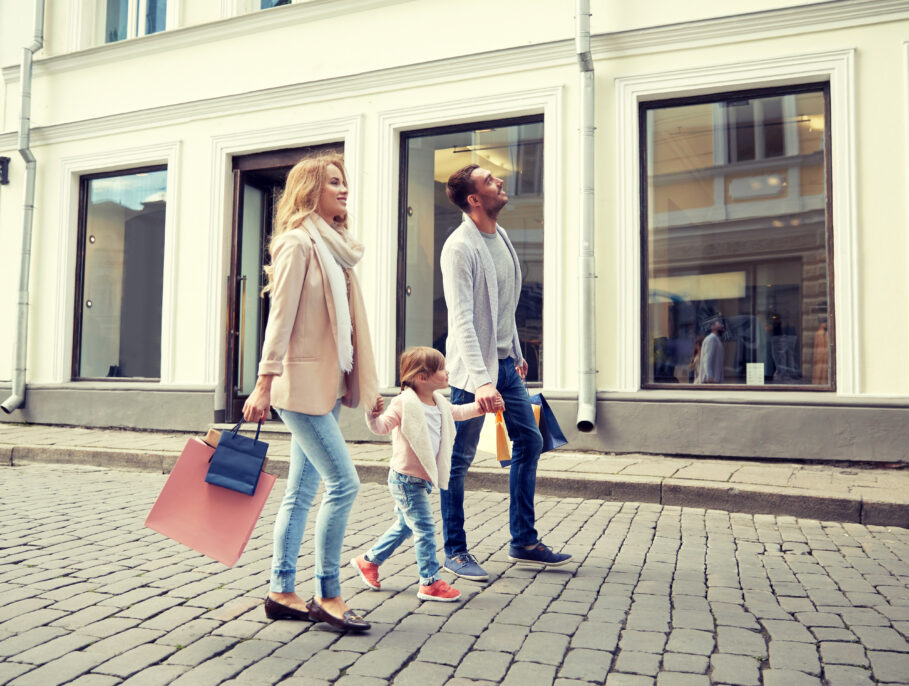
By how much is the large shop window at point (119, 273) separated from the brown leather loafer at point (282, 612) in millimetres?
7933

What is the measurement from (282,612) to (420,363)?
1134 millimetres

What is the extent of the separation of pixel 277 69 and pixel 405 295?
3.11 meters

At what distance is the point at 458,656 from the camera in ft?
9.49

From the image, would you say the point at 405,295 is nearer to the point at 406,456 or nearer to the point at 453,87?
the point at 453,87

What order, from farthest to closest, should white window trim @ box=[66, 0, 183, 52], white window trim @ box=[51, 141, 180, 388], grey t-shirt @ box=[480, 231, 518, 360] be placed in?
white window trim @ box=[66, 0, 183, 52]
white window trim @ box=[51, 141, 180, 388]
grey t-shirt @ box=[480, 231, 518, 360]

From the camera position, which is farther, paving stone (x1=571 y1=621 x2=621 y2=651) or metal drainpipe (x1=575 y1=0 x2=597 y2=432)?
metal drainpipe (x1=575 y1=0 x2=597 y2=432)

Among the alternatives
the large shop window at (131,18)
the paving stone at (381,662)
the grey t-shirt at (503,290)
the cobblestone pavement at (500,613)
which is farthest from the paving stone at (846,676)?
the large shop window at (131,18)

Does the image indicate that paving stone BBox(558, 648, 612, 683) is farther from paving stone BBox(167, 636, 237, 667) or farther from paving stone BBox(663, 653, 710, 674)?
paving stone BBox(167, 636, 237, 667)

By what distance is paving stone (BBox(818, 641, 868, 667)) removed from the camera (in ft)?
9.36

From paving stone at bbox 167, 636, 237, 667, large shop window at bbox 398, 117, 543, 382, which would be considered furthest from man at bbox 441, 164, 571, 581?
large shop window at bbox 398, 117, 543, 382

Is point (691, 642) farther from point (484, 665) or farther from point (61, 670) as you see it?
point (61, 670)

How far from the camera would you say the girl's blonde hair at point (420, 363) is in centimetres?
362

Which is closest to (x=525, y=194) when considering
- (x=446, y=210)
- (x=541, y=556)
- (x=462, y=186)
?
(x=446, y=210)

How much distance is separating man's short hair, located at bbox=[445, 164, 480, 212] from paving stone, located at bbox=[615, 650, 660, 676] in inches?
90.4
